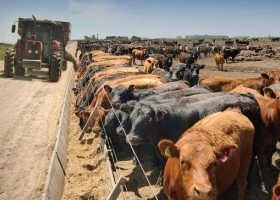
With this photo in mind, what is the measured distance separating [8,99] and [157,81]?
7296 mm

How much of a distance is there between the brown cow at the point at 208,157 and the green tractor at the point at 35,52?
14211 millimetres

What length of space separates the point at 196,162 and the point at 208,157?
177 mm

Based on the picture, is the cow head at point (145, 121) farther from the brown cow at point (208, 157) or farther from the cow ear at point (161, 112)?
the brown cow at point (208, 157)

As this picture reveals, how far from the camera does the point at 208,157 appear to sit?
384cm

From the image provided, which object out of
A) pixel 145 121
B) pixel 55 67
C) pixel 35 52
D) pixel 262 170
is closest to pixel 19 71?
pixel 35 52

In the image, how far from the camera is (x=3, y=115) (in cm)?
1153

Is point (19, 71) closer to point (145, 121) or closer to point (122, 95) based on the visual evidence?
point (122, 95)

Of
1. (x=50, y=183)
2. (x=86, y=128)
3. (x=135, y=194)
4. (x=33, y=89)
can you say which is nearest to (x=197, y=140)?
(x=135, y=194)

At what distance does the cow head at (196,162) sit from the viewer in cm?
356

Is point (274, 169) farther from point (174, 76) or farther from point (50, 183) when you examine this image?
point (174, 76)

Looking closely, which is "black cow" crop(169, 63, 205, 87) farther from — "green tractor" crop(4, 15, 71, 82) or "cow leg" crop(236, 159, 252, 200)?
"cow leg" crop(236, 159, 252, 200)

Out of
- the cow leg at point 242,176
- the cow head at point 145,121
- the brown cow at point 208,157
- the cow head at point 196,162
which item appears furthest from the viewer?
the cow head at point 145,121

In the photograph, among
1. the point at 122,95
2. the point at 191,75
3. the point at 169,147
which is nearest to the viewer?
the point at 169,147

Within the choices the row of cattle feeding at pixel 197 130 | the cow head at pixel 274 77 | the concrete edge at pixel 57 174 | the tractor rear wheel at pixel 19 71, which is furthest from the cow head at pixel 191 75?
the tractor rear wheel at pixel 19 71
